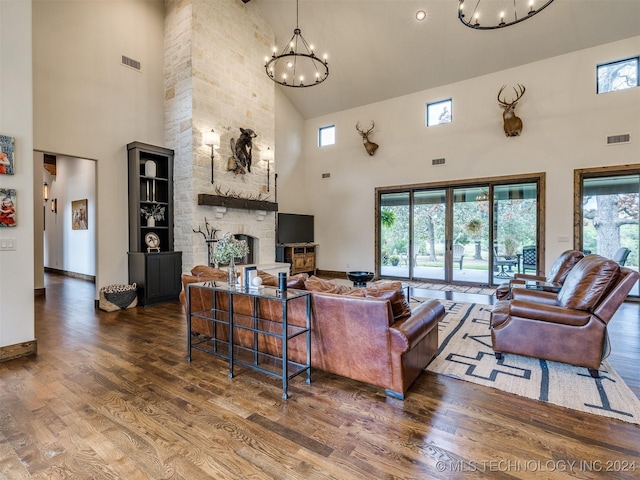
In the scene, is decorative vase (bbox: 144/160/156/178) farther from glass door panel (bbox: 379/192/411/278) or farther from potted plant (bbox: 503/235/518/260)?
potted plant (bbox: 503/235/518/260)

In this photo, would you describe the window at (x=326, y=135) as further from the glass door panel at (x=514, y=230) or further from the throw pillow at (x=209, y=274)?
Result: the throw pillow at (x=209, y=274)

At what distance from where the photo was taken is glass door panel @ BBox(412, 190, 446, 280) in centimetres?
766

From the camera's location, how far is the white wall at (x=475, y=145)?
597cm

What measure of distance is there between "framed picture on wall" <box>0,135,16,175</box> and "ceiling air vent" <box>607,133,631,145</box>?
890cm

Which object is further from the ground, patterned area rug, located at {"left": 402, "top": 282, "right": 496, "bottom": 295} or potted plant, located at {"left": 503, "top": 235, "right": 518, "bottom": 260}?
potted plant, located at {"left": 503, "top": 235, "right": 518, "bottom": 260}

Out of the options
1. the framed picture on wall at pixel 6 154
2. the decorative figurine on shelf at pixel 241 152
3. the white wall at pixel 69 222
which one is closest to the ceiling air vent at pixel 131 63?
the decorative figurine on shelf at pixel 241 152

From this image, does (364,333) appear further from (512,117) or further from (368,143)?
(368,143)

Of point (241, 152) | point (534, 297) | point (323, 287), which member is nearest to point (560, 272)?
point (534, 297)

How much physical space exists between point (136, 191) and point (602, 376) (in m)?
6.70

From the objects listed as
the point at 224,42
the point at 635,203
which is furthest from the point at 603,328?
the point at 224,42

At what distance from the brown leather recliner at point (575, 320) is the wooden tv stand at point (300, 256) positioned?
581 cm

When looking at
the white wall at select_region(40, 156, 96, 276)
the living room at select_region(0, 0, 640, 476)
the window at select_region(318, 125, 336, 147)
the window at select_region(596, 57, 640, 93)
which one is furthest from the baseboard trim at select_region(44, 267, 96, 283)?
the window at select_region(596, 57, 640, 93)

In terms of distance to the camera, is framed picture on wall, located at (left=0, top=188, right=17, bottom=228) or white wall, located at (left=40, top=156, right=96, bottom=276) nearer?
framed picture on wall, located at (left=0, top=188, right=17, bottom=228)

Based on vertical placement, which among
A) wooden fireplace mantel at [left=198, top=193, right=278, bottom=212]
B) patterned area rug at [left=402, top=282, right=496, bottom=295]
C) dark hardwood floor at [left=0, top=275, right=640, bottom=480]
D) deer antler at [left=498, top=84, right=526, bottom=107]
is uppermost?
deer antler at [left=498, top=84, right=526, bottom=107]
